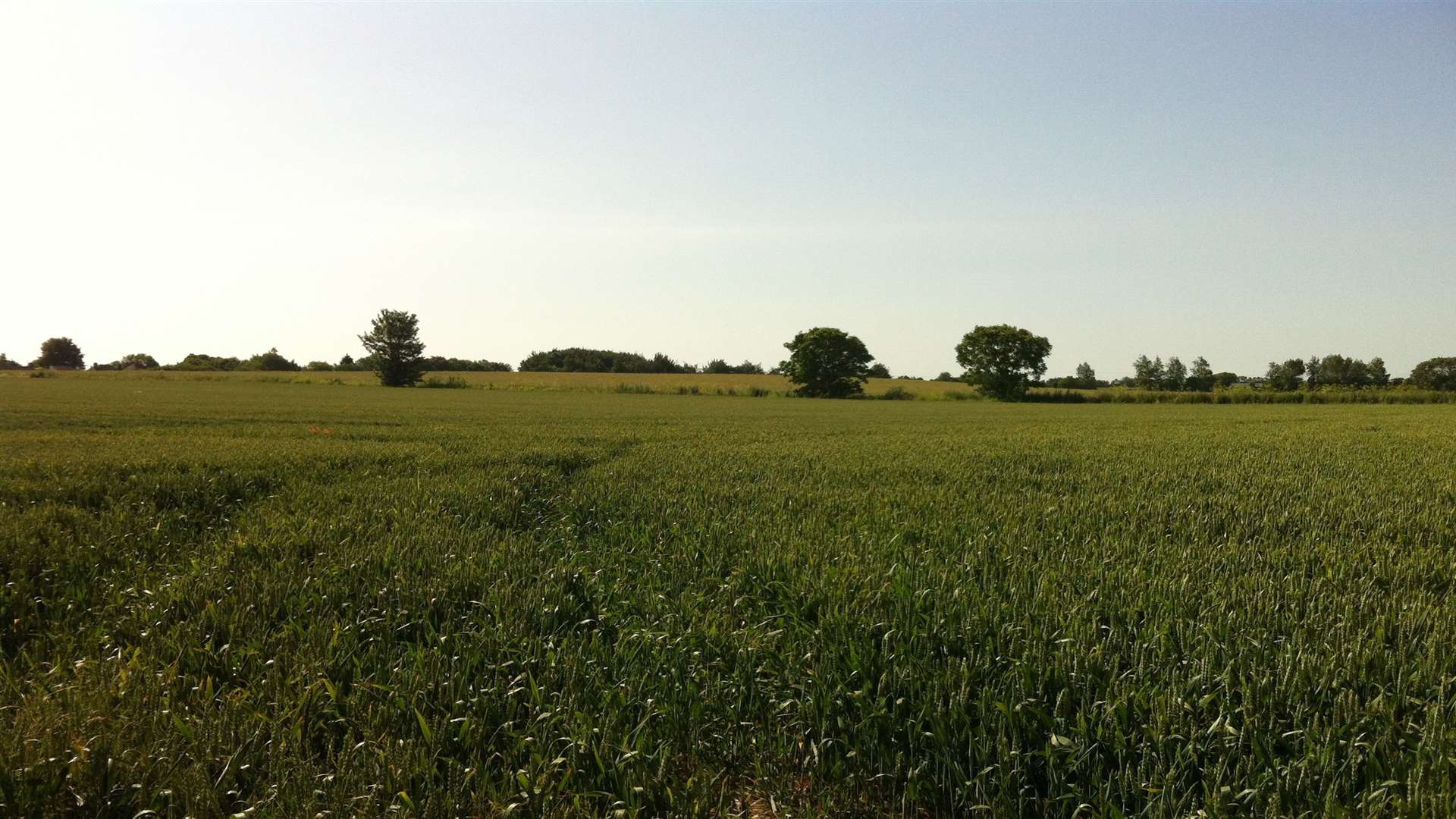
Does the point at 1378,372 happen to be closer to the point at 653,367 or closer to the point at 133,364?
the point at 653,367

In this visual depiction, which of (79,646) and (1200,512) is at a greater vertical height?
(1200,512)

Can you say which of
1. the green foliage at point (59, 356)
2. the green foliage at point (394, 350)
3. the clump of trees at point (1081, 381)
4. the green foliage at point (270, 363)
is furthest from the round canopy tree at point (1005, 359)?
the green foliage at point (59, 356)

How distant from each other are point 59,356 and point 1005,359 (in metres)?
186

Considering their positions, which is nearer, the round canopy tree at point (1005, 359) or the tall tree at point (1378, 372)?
the round canopy tree at point (1005, 359)

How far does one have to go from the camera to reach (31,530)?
19.2 ft

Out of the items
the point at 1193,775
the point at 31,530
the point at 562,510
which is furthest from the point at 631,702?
the point at 31,530

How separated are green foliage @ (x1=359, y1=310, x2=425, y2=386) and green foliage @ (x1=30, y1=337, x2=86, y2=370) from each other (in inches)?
3927

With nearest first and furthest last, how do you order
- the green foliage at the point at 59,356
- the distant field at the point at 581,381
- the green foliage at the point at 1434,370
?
the distant field at the point at 581,381
the green foliage at the point at 1434,370
the green foliage at the point at 59,356

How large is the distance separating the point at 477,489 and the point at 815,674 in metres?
5.81

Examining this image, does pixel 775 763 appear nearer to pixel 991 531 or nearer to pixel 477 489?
pixel 991 531

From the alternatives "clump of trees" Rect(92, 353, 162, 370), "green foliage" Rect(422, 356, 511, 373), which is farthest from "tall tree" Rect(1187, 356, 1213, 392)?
"clump of trees" Rect(92, 353, 162, 370)

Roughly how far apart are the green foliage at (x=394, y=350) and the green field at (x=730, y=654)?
9234cm

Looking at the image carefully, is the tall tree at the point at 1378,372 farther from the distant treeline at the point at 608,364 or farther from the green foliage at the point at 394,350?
the green foliage at the point at 394,350

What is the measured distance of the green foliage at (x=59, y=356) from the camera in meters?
144
